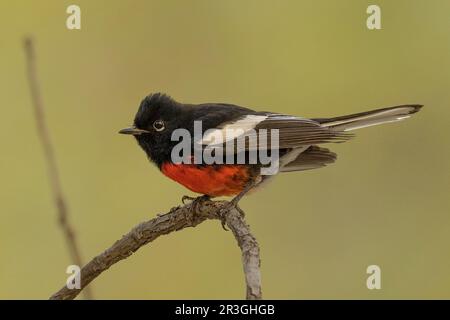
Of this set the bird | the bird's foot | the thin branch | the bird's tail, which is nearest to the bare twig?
the thin branch

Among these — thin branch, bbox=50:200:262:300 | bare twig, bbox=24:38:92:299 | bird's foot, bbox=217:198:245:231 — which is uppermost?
bare twig, bbox=24:38:92:299

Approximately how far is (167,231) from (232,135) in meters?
0.69

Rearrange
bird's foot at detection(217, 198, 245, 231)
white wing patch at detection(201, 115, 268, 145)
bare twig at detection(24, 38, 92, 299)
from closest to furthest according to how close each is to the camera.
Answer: bare twig at detection(24, 38, 92, 299), bird's foot at detection(217, 198, 245, 231), white wing patch at detection(201, 115, 268, 145)

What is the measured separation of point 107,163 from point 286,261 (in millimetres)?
1620

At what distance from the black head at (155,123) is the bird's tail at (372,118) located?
804 mm

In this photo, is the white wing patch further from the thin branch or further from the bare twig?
the bare twig

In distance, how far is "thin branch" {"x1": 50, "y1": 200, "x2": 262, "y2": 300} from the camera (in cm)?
280

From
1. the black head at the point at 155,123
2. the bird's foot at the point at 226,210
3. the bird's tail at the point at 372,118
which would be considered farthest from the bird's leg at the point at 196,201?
the bird's tail at the point at 372,118

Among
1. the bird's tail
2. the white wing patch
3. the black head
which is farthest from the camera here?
the black head

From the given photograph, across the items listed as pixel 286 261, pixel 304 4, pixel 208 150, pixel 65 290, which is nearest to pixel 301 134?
pixel 208 150

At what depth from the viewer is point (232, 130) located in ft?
13.2

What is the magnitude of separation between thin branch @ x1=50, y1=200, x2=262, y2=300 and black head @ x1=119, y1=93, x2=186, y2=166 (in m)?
0.49

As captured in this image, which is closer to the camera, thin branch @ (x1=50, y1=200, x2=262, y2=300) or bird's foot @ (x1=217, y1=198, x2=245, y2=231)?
thin branch @ (x1=50, y1=200, x2=262, y2=300)

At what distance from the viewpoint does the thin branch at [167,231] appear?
2.80 meters
